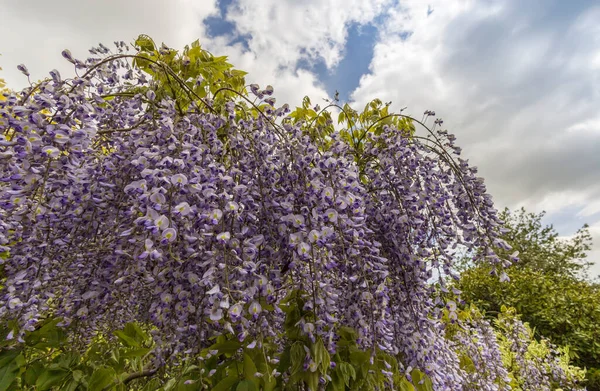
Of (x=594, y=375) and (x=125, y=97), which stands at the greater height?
(x=125, y=97)

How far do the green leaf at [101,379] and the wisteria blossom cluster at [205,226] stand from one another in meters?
0.29

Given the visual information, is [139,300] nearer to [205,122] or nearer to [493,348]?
[205,122]

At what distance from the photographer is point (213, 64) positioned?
Answer: 2.32 meters

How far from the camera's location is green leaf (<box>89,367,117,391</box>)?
61.9 inches

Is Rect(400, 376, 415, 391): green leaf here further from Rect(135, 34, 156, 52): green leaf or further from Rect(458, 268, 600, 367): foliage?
Rect(458, 268, 600, 367): foliage

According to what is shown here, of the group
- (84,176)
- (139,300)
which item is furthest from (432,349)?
(84,176)

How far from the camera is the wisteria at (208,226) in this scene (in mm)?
1487

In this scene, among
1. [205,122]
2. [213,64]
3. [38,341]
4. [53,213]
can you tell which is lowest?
[38,341]

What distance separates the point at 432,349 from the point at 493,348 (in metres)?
3.12

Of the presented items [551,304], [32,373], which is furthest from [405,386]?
[551,304]

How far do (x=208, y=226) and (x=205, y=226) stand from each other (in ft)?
0.08

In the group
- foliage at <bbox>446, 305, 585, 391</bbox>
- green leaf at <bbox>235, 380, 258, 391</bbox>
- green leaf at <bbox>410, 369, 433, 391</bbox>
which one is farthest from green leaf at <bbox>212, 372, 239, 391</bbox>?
foliage at <bbox>446, 305, 585, 391</bbox>

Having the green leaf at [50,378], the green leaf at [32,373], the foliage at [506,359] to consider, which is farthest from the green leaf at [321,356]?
the foliage at [506,359]

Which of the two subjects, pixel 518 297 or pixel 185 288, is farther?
pixel 518 297
